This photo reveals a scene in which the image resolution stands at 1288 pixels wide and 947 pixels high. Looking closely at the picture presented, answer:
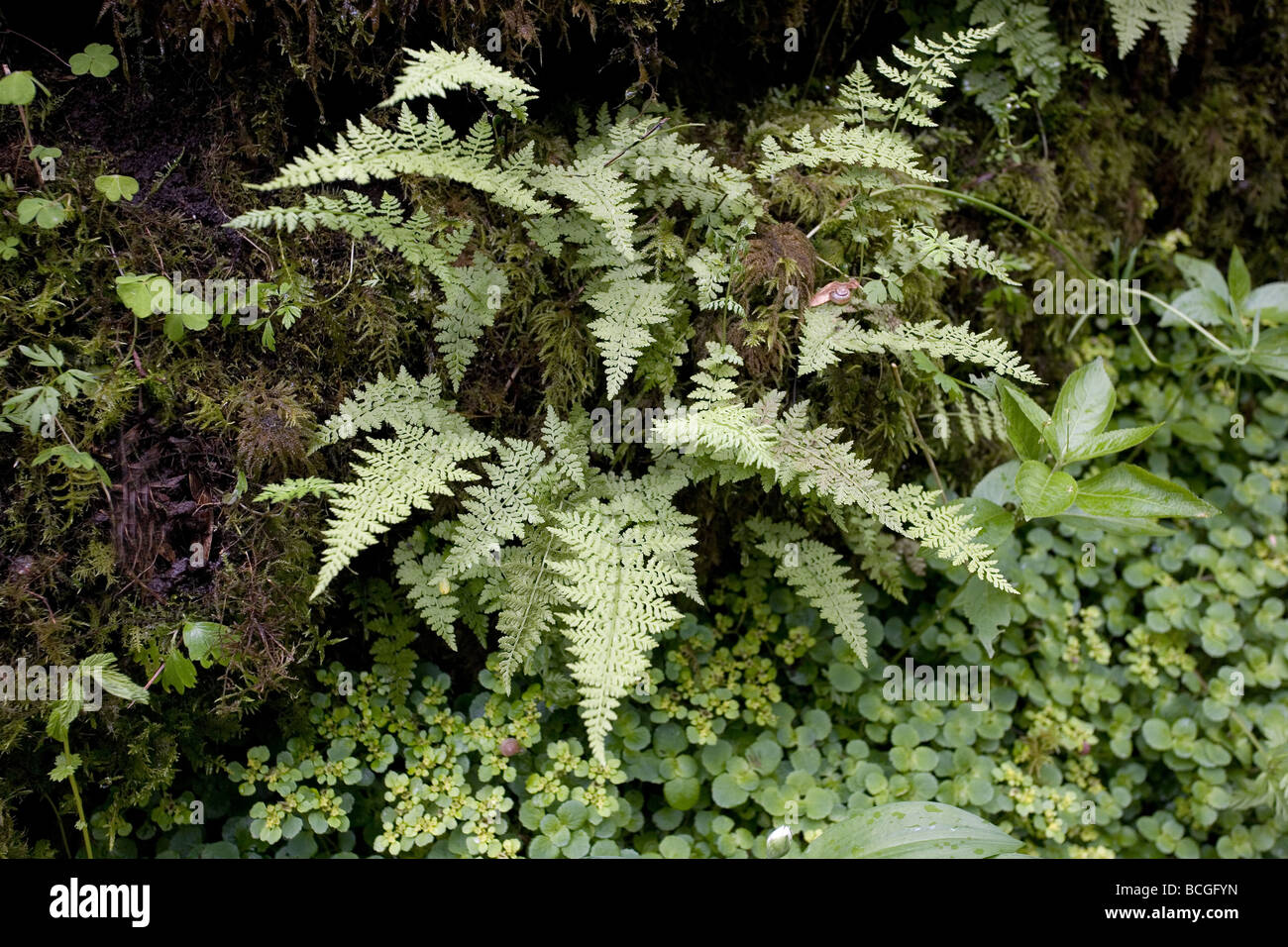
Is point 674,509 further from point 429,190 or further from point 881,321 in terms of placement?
point 429,190

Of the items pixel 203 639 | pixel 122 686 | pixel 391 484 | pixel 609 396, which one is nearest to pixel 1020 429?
pixel 609 396

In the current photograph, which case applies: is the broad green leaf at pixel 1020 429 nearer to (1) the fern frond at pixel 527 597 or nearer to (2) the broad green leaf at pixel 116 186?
(1) the fern frond at pixel 527 597

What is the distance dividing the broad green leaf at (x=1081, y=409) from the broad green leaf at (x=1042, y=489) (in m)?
0.11

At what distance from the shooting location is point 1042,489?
293 centimetres

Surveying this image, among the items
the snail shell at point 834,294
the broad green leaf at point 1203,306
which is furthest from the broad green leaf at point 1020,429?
the broad green leaf at point 1203,306

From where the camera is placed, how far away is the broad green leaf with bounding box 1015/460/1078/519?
2.89m

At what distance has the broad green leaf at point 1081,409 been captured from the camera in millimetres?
2994

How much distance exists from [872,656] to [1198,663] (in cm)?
141

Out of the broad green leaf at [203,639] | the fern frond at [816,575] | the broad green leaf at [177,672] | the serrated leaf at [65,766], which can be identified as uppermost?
the fern frond at [816,575]

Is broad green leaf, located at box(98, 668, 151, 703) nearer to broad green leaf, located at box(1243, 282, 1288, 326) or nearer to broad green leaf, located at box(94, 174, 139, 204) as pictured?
broad green leaf, located at box(94, 174, 139, 204)

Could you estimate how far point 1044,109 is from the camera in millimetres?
4039

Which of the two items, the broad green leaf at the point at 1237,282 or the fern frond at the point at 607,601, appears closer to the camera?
the fern frond at the point at 607,601

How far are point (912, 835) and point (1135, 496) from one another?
4.46ft
